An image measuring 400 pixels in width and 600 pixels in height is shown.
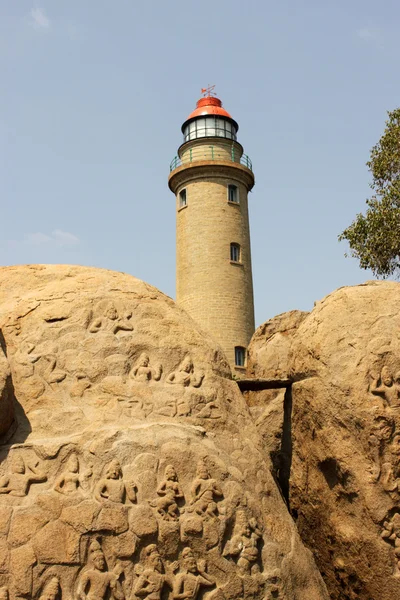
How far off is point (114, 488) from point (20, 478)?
68 cm

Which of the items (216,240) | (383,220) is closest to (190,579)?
(383,220)

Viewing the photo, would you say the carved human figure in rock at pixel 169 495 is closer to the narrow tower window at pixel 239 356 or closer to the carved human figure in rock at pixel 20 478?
the carved human figure in rock at pixel 20 478

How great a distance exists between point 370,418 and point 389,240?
10.6 meters

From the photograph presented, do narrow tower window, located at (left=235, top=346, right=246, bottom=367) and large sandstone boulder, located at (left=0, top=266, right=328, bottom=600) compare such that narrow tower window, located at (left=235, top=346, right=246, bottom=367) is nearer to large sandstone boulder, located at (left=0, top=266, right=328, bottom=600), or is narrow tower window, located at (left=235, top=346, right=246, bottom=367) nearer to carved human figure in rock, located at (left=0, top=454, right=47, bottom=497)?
large sandstone boulder, located at (left=0, top=266, right=328, bottom=600)

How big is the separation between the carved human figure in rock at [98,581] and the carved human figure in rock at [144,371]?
1494mm

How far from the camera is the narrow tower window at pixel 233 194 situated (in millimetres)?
25391

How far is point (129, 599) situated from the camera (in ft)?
14.1

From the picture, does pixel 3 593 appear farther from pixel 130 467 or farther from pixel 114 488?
pixel 130 467

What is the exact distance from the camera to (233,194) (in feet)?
84.0

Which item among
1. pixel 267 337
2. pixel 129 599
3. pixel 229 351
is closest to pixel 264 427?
pixel 267 337

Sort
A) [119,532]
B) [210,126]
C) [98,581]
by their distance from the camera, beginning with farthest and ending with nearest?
[210,126]
[119,532]
[98,581]

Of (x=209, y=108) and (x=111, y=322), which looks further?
(x=209, y=108)

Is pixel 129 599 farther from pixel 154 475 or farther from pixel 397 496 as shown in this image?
pixel 397 496

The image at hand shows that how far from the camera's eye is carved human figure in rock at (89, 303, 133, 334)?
5.73m
